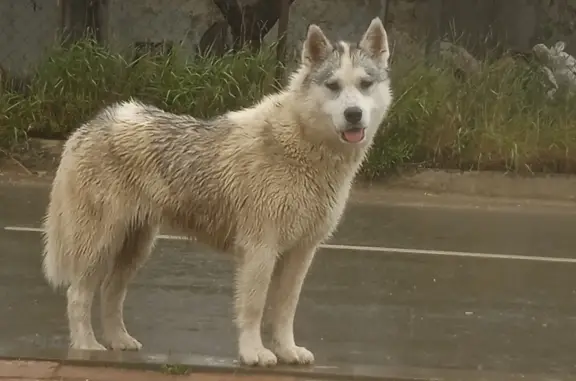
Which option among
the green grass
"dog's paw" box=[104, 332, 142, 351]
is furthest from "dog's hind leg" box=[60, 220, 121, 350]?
the green grass

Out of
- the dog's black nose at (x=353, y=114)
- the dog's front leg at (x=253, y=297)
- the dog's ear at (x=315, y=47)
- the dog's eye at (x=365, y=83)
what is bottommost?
the dog's front leg at (x=253, y=297)

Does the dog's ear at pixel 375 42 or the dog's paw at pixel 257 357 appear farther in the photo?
the dog's ear at pixel 375 42

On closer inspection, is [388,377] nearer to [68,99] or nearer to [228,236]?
[228,236]

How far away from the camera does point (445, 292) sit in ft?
25.0

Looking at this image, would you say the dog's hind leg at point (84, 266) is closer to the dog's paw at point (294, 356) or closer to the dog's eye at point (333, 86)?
the dog's paw at point (294, 356)

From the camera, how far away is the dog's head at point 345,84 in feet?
16.4

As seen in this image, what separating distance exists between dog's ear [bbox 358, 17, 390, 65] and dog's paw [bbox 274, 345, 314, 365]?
5.03 feet

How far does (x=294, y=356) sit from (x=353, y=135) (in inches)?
45.9

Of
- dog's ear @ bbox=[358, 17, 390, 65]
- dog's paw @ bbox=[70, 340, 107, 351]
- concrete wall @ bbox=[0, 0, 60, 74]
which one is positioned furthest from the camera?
concrete wall @ bbox=[0, 0, 60, 74]

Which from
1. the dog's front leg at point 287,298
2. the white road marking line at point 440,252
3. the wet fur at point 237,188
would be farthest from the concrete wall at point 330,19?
the dog's front leg at point 287,298

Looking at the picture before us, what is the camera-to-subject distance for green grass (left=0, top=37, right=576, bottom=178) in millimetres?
12289

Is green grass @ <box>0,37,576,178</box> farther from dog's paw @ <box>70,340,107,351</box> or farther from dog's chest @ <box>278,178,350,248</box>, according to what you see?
dog's paw @ <box>70,340,107,351</box>

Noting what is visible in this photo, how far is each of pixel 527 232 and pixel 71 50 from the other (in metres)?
6.24

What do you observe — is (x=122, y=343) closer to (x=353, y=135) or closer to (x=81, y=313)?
(x=81, y=313)
